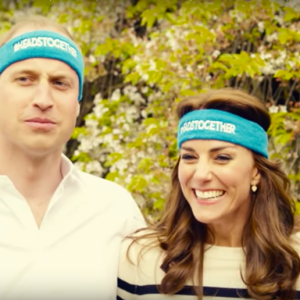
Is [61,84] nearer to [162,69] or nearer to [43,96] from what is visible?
[43,96]

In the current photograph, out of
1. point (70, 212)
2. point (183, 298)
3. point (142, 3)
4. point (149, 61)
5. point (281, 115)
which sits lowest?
point (183, 298)

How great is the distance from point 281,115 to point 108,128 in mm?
1676

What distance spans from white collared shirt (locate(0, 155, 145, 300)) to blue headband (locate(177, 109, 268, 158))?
23.7 inches

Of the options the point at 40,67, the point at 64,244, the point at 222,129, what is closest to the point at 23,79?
the point at 40,67

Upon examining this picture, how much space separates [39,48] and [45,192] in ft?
2.39

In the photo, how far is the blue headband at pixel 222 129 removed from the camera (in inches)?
127

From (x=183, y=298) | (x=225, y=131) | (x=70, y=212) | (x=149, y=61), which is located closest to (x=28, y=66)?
(x=70, y=212)

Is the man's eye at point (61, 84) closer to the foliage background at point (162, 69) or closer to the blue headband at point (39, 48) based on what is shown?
the blue headband at point (39, 48)

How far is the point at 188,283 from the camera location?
3.21m

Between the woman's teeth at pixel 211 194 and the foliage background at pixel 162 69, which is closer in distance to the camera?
the woman's teeth at pixel 211 194

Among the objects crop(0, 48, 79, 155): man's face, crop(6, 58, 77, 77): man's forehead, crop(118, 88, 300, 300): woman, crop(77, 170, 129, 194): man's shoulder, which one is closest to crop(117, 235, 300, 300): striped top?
crop(118, 88, 300, 300): woman

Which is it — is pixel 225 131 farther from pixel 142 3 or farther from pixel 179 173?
pixel 142 3

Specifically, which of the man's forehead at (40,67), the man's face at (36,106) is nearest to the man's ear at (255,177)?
the man's face at (36,106)

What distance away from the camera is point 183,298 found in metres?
3.18
